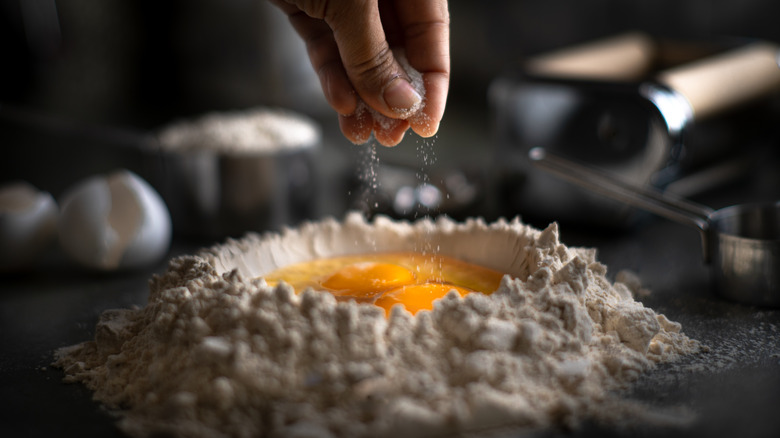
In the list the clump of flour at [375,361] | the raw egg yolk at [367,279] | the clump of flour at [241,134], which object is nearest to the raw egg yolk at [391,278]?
the raw egg yolk at [367,279]

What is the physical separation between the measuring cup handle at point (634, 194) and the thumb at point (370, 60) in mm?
409

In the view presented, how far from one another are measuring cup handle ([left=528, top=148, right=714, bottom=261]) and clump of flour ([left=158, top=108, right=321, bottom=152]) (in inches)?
24.8

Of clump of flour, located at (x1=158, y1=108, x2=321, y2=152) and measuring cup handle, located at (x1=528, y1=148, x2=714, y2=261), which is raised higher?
clump of flour, located at (x1=158, y1=108, x2=321, y2=152)

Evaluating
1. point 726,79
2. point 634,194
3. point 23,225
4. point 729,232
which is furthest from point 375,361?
point 726,79

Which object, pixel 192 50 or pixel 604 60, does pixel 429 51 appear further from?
pixel 192 50

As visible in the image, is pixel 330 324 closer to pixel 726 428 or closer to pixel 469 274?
pixel 469 274

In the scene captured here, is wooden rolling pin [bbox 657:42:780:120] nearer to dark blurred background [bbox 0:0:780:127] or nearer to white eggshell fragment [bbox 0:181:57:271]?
dark blurred background [bbox 0:0:780:127]

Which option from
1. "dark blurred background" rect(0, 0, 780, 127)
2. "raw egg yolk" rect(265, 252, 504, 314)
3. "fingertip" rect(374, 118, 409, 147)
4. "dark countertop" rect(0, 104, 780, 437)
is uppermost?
"dark blurred background" rect(0, 0, 780, 127)

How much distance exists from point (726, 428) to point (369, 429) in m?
0.44

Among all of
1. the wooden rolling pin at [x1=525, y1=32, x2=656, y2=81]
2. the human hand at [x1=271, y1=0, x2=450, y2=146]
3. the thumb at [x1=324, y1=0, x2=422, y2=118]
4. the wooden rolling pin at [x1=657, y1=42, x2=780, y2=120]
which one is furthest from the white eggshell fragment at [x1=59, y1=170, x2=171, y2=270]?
the wooden rolling pin at [x1=657, y1=42, x2=780, y2=120]

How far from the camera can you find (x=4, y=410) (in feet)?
3.27

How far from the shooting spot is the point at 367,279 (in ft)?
3.81

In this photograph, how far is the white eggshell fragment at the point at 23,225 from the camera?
1.46 meters

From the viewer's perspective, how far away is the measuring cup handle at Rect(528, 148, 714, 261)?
1.27 m
